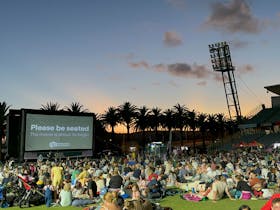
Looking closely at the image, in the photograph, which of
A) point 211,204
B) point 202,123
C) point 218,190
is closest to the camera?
point 211,204

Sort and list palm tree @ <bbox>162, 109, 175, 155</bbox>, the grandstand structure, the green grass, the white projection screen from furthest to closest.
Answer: palm tree @ <bbox>162, 109, 175, 155</bbox> < the grandstand structure < the white projection screen < the green grass

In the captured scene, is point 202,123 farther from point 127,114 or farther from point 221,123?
point 127,114

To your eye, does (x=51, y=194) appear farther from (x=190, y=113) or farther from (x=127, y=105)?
(x=190, y=113)

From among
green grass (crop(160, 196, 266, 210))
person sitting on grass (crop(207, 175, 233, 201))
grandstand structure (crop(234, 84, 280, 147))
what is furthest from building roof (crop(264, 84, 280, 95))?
green grass (crop(160, 196, 266, 210))

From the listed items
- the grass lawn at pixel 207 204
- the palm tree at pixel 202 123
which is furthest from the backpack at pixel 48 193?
the palm tree at pixel 202 123

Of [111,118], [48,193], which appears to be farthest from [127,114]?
[48,193]

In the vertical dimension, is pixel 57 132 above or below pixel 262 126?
below

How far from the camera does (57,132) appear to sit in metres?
36.7

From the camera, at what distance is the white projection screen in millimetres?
34781

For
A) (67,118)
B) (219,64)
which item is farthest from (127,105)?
(67,118)

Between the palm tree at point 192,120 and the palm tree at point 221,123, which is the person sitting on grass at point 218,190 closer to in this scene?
the palm tree at point 192,120

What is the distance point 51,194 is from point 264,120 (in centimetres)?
5371

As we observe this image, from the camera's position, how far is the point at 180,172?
19609 mm

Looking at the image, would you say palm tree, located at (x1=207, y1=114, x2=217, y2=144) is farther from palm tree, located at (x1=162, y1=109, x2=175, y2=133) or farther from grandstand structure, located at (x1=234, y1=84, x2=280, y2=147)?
grandstand structure, located at (x1=234, y1=84, x2=280, y2=147)
